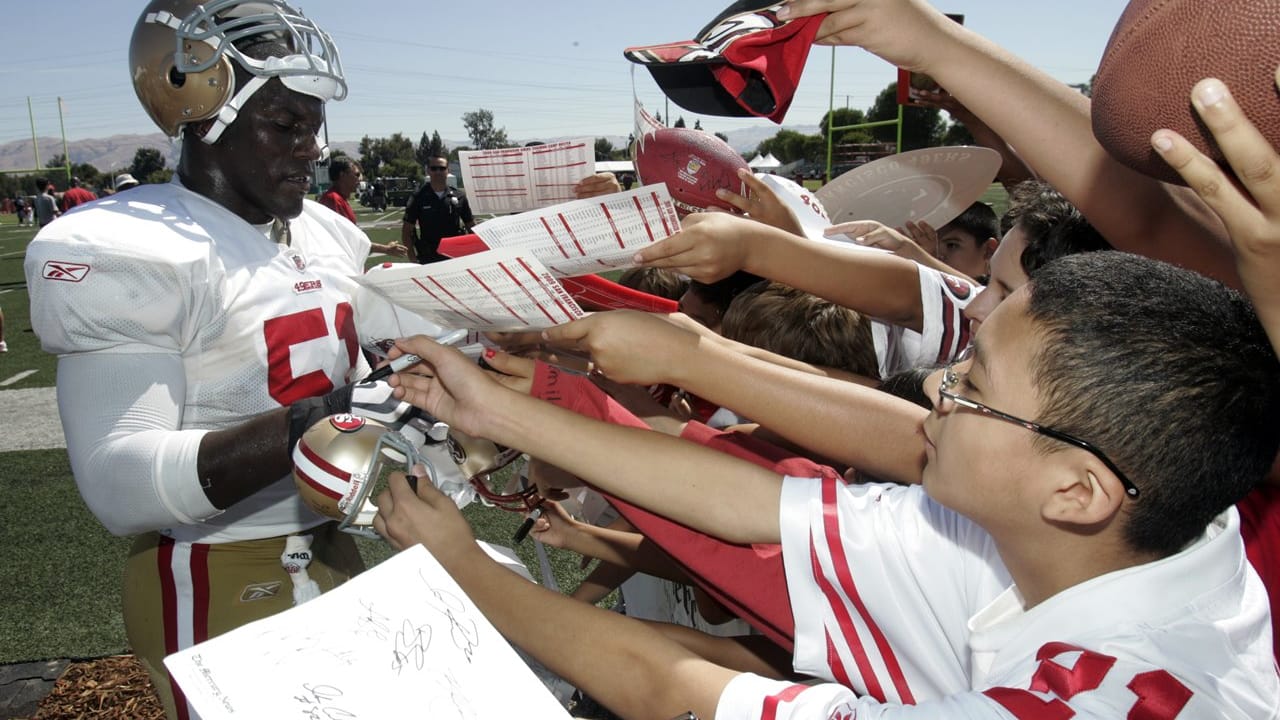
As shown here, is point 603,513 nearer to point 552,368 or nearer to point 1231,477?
point 552,368

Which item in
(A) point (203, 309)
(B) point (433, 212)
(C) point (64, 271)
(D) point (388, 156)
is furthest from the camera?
(D) point (388, 156)

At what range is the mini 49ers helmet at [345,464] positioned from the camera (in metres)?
1.45

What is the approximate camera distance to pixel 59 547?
4469mm

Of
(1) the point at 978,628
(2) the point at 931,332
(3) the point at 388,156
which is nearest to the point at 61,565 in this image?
(2) the point at 931,332

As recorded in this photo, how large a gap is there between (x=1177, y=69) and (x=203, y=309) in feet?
5.95

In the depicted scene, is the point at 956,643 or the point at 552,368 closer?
the point at 956,643

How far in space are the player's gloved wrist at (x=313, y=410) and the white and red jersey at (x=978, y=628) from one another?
904 mm

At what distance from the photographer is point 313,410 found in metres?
1.72

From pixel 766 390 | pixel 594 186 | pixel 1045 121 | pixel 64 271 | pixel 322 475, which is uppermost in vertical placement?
pixel 1045 121

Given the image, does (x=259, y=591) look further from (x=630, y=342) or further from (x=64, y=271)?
(x=630, y=342)

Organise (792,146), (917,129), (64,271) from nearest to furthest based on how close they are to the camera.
Result: (64,271), (917,129), (792,146)

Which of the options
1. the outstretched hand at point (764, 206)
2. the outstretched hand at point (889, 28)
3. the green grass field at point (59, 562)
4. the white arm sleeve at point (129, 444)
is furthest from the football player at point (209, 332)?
the green grass field at point (59, 562)

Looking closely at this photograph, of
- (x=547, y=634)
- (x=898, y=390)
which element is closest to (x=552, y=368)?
(x=547, y=634)

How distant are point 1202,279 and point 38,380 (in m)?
9.61
